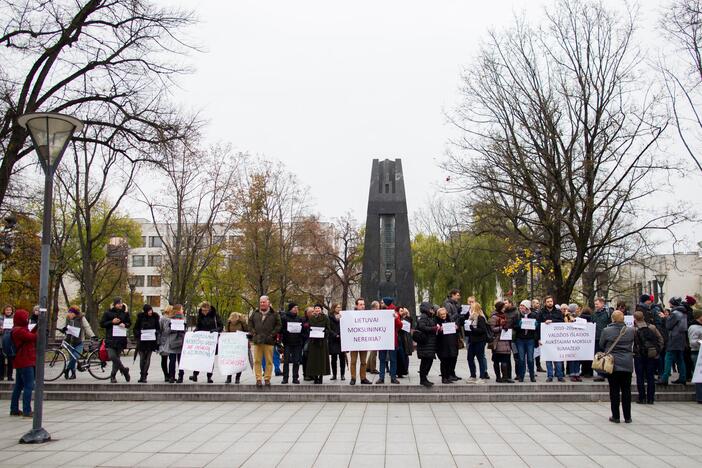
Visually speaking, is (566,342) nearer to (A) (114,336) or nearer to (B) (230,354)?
(B) (230,354)

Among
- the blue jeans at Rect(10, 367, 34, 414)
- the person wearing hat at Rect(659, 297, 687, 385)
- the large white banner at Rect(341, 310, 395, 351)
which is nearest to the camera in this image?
the blue jeans at Rect(10, 367, 34, 414)

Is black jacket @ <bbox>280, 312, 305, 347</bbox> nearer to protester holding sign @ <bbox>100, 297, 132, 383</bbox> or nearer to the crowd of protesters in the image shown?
the crowd of protesters

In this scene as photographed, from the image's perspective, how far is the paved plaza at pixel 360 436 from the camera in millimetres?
7562

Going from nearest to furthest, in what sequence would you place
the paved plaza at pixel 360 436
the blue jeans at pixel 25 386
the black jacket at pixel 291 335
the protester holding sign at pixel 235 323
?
the paved plaza at pixel 360 436 < the blue jeans at pixel 25 386 < the black jacket at pixel 291 335 < the protester holding sign at pixel 235 323

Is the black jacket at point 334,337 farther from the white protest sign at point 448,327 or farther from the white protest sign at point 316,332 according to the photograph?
the white protest sign at point 448,327

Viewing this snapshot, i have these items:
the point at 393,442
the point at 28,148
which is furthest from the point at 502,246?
the point at 393,442

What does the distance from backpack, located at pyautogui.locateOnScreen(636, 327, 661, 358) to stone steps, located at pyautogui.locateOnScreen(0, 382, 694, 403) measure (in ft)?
4.89

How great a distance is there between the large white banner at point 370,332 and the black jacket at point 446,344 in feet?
3.36

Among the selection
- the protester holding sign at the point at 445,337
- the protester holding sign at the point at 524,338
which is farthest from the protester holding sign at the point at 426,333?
the protester holding sign at the point at 524,338

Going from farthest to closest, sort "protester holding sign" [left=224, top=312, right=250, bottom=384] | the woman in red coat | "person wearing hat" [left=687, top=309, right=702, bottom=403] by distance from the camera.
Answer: "protester holding sign" [left=224, top=312, right=250, bottom=384] → "person wearing hat" [left=687, top=309, right=702, bottom=403] → the woman in red coat

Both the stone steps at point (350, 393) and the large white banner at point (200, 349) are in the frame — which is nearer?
the stone steps at point (350, 393)

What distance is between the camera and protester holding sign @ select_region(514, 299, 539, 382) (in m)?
13.9

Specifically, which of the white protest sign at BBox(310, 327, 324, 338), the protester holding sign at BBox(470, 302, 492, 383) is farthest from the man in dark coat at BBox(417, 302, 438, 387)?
the white protest sign at BBox(310, 327, 324, 338)

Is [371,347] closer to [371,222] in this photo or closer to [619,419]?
[619,419]
